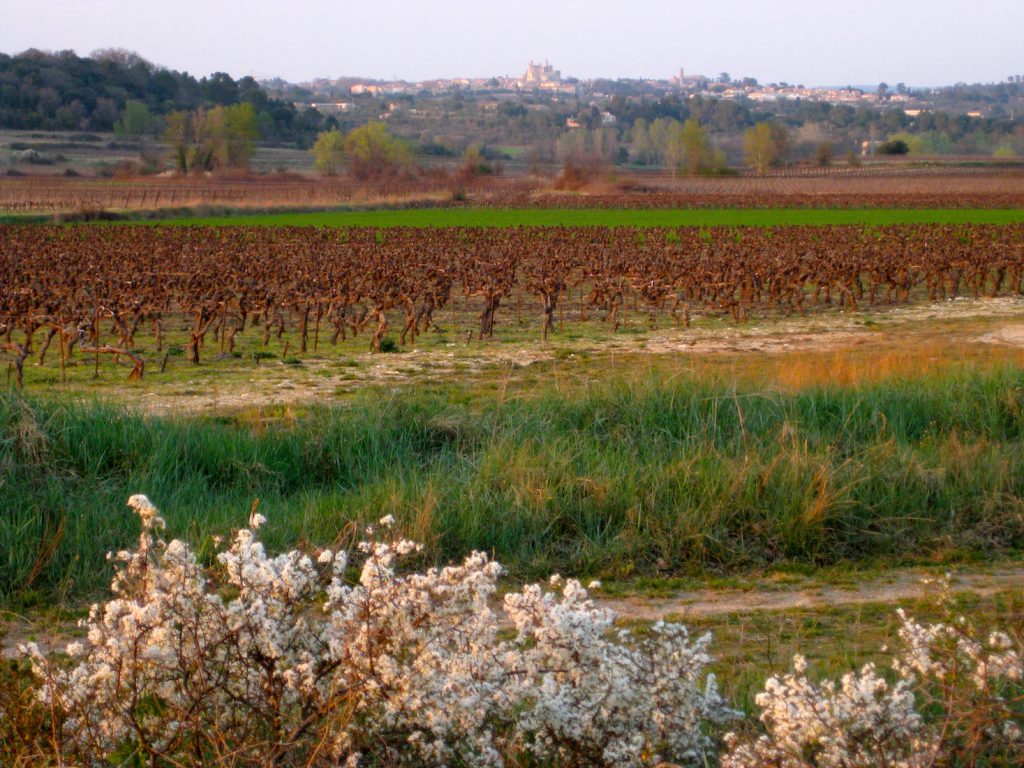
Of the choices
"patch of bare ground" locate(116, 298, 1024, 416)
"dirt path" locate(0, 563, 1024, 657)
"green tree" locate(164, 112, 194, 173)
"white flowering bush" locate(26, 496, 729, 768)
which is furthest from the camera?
"green tree" locate(164, 112, 194, 173)

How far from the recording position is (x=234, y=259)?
28.6m

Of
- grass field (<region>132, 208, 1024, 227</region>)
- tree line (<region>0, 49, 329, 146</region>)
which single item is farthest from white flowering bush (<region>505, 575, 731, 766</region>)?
tree line (<region>0, 49, 329, 146</region>)

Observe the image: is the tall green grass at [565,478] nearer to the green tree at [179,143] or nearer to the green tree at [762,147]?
the green tree at [179,143]

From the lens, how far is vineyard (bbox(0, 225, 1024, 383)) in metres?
20.0

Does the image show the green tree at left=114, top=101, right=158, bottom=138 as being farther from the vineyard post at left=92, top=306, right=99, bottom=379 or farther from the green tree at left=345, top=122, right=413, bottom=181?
the vineyard post at left=92, top=306, right=99, bottom=379

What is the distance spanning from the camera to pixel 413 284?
2241 centimetres

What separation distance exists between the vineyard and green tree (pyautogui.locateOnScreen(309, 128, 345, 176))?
237ft

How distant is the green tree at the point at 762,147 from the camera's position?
131625mm

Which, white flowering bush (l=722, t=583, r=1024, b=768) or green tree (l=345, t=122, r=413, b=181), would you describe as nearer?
white flowering bush (l=722, t=583, r=1024, b=768)

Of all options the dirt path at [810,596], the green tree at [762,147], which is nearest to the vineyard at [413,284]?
the dirt path at [810,596]

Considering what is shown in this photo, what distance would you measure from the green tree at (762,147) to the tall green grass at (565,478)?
124 metres

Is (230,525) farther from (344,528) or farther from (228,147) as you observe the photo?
(228,147)

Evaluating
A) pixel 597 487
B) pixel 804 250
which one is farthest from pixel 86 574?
pixel 804 250

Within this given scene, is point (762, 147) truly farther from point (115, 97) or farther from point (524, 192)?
point (115, 97)
